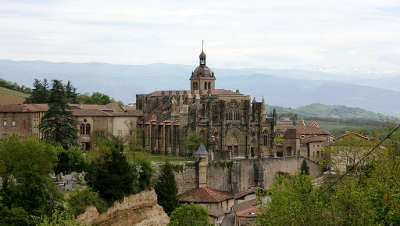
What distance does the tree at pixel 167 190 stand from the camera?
6362 centimetres

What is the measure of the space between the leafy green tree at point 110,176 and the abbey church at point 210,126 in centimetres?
2241

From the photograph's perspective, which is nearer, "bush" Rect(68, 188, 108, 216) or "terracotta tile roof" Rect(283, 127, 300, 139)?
"bush" Rect(68, 188, 108, 216)

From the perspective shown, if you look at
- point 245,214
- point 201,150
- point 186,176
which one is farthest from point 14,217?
point 201,150

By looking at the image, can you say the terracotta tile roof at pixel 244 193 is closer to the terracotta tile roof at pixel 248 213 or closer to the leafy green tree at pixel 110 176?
the terracotta tile roof at pixel 248 213

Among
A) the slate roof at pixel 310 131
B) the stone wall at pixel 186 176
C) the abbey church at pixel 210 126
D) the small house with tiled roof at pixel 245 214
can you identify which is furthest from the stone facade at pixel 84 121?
the slate roof at pixel 310 131

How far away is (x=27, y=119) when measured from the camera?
7331 centimetres

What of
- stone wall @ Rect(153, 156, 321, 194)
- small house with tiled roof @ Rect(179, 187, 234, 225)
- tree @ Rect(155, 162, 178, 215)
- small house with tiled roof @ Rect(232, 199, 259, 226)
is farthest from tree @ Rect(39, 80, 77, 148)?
small house with tiled roof @ Rect(232, 199, 259, 226)

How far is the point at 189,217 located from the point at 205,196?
49.2ft

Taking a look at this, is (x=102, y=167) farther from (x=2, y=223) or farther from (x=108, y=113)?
(x=108, y=113)

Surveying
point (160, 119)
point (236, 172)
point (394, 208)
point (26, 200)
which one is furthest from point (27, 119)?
point (394, 208)

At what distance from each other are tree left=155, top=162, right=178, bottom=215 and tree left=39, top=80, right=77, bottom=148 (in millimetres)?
11017

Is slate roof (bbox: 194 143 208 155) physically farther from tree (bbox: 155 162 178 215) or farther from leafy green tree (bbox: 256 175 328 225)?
leafy green tree (bbox: 256 175 328 225)

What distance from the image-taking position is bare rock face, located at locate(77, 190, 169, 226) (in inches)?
1934

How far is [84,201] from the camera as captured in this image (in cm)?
4816
